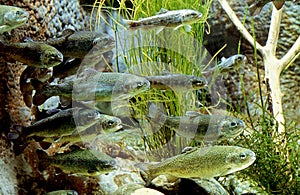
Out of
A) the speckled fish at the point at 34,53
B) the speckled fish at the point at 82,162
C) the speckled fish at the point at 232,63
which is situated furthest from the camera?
the speckled fish at the point at 232,63

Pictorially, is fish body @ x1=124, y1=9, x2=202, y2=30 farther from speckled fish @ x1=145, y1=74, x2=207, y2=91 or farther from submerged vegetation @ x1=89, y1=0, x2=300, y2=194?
submerged vegetation @ x1=89, y1=0, x2=300, y2=194

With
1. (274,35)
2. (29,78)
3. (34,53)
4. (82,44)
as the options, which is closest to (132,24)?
(82,44)

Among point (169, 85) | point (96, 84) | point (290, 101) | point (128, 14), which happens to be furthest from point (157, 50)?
point (290, 101)

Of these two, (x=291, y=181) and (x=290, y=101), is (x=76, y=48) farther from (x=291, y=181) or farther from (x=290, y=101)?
(x=290, y=101)

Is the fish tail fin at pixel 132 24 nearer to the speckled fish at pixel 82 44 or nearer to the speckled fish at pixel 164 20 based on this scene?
the speckled fish at pixel 164 20

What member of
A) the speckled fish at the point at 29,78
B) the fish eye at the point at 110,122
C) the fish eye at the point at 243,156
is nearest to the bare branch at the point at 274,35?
the fish eye at the point at 243,156

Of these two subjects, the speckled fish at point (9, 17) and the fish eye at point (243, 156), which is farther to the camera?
the fish eye at point (243, 156)

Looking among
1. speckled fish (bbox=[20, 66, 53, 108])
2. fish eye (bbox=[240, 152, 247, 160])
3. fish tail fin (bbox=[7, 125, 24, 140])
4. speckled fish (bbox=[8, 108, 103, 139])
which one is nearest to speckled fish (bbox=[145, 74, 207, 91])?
speckled fish (bbox=[8, 108, 103, 139])
